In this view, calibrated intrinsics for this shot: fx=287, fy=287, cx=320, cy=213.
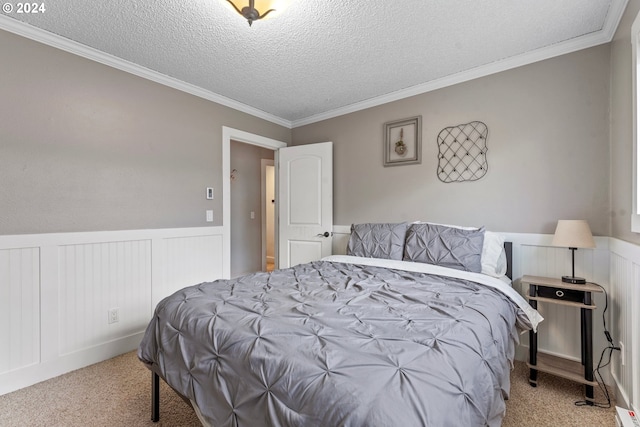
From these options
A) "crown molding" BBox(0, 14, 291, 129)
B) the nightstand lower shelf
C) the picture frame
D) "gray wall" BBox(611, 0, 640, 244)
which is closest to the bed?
the nightstand lower shelf

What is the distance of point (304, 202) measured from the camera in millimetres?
3750

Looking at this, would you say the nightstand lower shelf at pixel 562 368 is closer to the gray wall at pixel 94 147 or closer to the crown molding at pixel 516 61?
the crown molding at pixel 516 61

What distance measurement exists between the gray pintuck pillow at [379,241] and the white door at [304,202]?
811mm

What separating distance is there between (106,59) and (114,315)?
6.97 ft

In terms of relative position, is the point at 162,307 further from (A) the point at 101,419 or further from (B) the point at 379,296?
(B) the point at 379,296

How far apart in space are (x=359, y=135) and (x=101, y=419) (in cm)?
329

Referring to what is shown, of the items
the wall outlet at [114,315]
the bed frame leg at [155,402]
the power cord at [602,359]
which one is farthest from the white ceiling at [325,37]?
the bed frame leg at [155,402]

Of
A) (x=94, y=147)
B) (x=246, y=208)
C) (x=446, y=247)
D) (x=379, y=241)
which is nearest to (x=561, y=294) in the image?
(x=446, y=247)

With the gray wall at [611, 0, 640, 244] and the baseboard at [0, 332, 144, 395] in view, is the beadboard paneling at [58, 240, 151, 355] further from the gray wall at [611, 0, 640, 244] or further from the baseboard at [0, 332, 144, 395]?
the gray wall at [611, 0, 640, 244]

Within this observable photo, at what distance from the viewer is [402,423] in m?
0.69

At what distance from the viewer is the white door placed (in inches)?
141

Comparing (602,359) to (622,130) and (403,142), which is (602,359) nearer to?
(622,130)

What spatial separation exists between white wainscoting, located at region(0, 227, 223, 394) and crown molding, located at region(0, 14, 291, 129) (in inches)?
55.2

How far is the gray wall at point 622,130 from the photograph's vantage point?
5.47 feet
